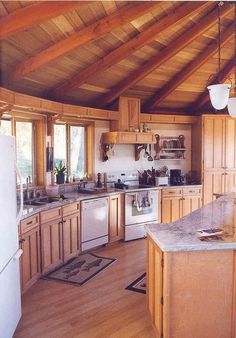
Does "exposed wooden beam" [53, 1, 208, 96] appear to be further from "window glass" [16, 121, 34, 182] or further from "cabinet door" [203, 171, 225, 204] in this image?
"cabinet door" [203, 171, 225, 204]

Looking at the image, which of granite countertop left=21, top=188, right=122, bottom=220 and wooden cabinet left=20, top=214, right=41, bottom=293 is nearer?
wooden cabinet left=20, top=214, right=41, bottom=293

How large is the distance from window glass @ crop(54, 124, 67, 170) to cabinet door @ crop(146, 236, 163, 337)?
303cm

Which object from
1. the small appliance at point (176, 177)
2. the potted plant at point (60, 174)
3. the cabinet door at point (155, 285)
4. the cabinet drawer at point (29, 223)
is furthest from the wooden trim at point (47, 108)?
the cabinet door at point (155, 285)

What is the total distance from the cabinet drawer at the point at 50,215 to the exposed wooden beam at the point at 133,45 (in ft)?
6.54

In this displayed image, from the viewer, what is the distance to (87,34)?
11.6 ft

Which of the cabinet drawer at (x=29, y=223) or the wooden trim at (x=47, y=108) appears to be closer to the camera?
the cabinet drawer at (x=29, y=223)

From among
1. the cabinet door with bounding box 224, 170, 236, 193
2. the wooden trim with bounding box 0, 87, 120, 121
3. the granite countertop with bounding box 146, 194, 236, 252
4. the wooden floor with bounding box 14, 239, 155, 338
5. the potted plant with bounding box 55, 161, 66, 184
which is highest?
the wooden trim with bounding box 0, 87, 120, 121

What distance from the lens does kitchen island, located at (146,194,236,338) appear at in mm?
2482

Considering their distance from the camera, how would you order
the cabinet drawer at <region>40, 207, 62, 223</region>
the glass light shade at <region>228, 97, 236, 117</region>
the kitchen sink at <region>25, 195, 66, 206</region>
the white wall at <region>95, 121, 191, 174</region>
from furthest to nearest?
1. the white wall at <region>95, 121, 191, 174</region>
2. the kitchen sink at <region>25, 195, 66, 206</region>
3. the cabinet drawer at <region>40, 207, 62, 223</region>
4. the glass light shade at <region>228, 97, 236, 117</region>

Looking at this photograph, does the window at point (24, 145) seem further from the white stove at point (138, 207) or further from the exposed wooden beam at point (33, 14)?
the exposed wooden beam at point (33, 14)

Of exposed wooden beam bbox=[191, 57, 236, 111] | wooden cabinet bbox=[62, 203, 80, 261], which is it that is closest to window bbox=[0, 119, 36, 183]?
wooden cabinet bbox=[62, 203, 80, 261]

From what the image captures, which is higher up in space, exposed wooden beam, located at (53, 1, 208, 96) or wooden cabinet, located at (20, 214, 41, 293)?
exposed wooden beam, located at (53, 1, 208, 96)

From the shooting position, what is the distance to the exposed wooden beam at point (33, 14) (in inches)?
106

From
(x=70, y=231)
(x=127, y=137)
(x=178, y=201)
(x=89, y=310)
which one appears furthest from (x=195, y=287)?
(x=178, y=201)
